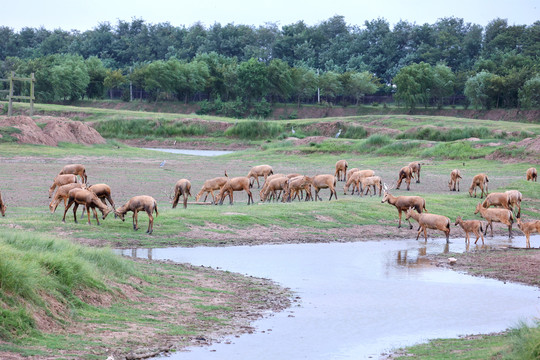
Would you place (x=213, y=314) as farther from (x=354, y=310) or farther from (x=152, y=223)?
(x=152, y=223)

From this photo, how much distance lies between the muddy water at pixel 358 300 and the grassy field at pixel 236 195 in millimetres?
1208

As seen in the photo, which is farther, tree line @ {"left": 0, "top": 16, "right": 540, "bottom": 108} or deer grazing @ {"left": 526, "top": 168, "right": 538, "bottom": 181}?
tree line @ {"left": 0, "top": 16, "right": 540, "bottom": 108}

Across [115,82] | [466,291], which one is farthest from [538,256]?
[115,82]

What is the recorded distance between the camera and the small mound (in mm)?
53931

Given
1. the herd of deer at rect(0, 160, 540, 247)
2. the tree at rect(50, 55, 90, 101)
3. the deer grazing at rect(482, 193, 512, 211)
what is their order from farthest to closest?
the tree at rect(50, 55, 90, 101) → the deer grazing at rect(482, 193, 512, 211) → the herd of deer at rect(0, 160, 540, 247)

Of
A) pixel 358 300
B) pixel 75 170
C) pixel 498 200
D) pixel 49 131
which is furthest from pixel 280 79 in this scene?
pixel 358 300

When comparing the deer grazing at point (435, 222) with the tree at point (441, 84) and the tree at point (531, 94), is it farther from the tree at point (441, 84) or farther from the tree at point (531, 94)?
the tree at point (441, 84)

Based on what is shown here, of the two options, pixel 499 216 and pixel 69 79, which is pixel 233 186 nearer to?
pixel 499 216

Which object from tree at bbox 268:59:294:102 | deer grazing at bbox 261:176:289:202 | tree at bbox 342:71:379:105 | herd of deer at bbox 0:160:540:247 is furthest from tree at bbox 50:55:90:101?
deer grazing at bbox 261:176:289:202

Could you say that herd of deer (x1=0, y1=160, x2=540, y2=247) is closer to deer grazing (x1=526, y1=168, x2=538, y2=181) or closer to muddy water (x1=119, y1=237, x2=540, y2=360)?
deer grazing (x1=526, y1=168, x2=538, y2=181)

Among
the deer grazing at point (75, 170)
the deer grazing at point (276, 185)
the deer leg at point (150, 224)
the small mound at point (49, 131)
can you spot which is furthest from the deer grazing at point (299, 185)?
the small mound at point (49, 131)

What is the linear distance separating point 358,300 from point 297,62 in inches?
4596

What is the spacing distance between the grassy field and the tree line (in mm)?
23335

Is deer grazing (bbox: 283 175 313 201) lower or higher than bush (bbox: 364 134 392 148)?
lower
